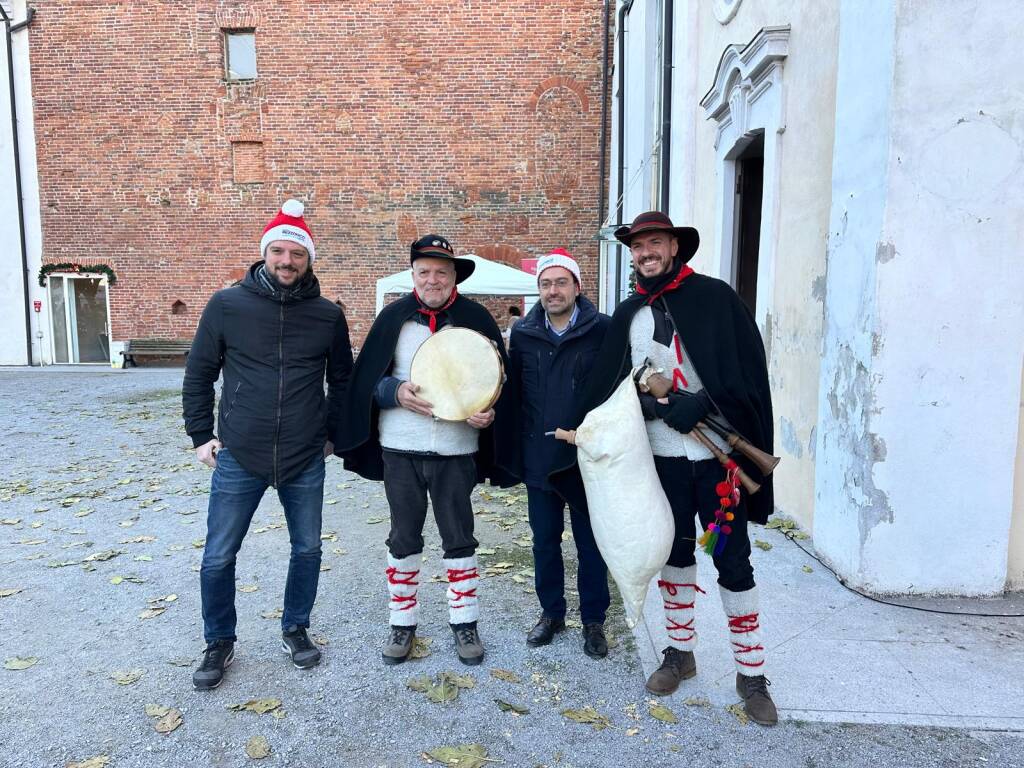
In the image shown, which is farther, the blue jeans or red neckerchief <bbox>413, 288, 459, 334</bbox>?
red neckerchief <bbox>413, 288, 459, 334</bbox>

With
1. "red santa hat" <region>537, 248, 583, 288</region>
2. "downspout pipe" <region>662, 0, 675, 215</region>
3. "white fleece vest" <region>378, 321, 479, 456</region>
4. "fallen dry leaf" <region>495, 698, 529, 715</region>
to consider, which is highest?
"downspout pipe" <region>662, 0, 675, 215</region>

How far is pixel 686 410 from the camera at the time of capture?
2543 millimetres

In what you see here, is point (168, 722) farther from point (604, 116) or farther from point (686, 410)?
point (604, 116)

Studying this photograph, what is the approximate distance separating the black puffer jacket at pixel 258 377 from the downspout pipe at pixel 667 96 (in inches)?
274

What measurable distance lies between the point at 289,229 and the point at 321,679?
6.63 ft

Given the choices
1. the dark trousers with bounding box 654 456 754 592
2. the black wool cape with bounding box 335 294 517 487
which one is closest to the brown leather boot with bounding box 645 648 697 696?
the dark trousers with bounding box 654 456 754 592

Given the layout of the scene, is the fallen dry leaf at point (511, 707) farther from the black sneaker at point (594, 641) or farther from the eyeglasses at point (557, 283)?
the eyeglasses at point (557, 283)

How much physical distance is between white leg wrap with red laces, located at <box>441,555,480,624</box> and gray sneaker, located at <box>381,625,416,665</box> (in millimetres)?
216

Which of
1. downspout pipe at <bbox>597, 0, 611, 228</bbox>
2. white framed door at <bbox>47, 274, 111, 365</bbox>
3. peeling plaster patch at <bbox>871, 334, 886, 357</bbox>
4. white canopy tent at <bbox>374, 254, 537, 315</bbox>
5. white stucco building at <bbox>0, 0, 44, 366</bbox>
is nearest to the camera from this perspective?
peeling plaster patch at <bbox>871, 334, 886, 357</bbox>

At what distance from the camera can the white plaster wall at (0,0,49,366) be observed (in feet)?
54.0

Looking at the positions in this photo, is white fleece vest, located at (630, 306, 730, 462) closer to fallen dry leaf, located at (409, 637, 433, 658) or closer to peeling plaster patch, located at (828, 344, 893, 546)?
peeling plaster patch, located at (828, 344, 893, 546)

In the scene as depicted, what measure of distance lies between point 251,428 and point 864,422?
3.12 m

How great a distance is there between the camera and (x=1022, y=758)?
7.92 ft

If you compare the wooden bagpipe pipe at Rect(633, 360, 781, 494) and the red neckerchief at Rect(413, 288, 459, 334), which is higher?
the red neckerchief at Rect(413, 288, 459, 334)
